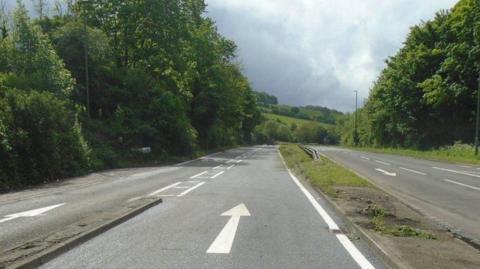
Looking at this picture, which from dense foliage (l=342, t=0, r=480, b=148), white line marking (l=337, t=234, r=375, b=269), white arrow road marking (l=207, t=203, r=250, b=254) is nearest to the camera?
white line marking (l=337, t=234, r=375, b=269)

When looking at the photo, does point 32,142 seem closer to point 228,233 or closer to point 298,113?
point 228,233

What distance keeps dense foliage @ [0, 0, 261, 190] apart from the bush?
0.04 m

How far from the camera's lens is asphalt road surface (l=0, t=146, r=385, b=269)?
6.23 metres

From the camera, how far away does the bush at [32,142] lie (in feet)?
53.8

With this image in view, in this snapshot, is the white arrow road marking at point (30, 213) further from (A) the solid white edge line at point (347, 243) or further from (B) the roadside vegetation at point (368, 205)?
(B) the roadside vegetation at point (368, 205)

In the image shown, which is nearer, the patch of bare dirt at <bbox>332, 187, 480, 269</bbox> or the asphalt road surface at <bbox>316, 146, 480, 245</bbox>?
the patch of bare dirt at <bbox>332, 187, 480, 269</bbox>

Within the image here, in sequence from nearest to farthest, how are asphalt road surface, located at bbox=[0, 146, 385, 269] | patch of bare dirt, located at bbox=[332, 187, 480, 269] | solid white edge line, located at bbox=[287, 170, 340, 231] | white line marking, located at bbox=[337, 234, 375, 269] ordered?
patch of bare dirt, located at bbox=[332, 187, 480, 269] → white line marking, located at bbox=[337, 234, 375, 269] → asphalt road surface, located at bbox=[0, 146, 385, 269] → solid white edge line, located at bbox=[287, 170, 340, 231]

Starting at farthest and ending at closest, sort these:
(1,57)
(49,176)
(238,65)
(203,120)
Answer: (238,65), (203,120), (1,57), (49,176)

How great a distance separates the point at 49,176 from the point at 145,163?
36.8 ft

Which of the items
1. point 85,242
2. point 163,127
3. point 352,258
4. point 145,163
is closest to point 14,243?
point 85,242

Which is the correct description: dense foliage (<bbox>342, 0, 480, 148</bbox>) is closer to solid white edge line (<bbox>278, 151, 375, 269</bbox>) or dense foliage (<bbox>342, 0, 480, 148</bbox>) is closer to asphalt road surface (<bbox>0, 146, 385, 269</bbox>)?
asphalt road surface (<bbox>0, 146, 385, 269</bbox>)

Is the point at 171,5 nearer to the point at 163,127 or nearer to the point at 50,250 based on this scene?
the point at 163,127

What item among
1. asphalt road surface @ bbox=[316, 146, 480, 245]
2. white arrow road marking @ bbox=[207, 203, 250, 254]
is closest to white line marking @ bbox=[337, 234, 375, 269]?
white arrow road marking @ bbox=[207, 203, 250, 254]

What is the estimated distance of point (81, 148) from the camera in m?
22.4
